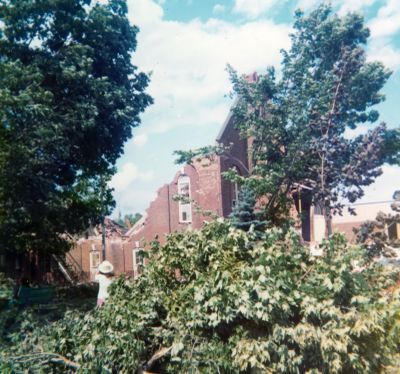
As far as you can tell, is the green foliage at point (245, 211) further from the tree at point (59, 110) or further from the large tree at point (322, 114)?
the tree at point (59, 110)

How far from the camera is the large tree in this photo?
1280cm

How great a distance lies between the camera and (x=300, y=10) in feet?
45.6

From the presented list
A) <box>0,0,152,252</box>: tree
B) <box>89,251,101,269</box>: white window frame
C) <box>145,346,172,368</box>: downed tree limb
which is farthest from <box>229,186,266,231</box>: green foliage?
<box>89,251,101,269</box>: white window frame

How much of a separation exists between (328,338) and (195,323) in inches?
70.0

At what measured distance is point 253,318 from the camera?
5.03 metres

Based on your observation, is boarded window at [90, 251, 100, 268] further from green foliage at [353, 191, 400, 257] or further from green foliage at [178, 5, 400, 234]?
green foliage at [353, 191, 400, 257]

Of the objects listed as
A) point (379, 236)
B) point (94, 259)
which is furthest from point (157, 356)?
point (94, 259)

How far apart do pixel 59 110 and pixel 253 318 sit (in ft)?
33.4

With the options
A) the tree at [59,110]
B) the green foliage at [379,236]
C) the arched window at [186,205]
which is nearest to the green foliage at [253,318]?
the green foliage at [379,236]

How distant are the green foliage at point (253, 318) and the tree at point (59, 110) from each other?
6.65 meters

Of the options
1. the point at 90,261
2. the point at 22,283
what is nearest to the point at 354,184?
the point at 22,283

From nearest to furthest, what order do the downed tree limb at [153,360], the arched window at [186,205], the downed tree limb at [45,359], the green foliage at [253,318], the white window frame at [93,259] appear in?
the green foliage at [253,318], the downed tree limb at [153,360], the downed tree limb at [45,359], the arched window at [186,205], the white window frame at [93,259]

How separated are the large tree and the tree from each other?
5153 millimetres

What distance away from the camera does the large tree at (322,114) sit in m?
12.8
